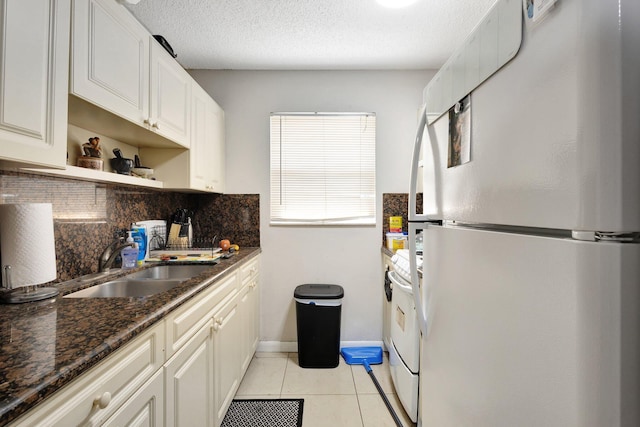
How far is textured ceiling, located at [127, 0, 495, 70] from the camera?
6.25ft

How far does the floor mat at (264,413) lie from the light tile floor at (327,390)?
0.17 ft

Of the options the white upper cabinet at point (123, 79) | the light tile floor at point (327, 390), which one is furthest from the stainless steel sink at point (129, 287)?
the light tile floor at point (327, 390)

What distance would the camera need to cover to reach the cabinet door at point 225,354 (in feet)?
5.09

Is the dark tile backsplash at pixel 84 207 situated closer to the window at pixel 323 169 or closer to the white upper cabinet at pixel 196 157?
the white upper cabinet at pixel 196 157

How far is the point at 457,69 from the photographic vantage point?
867 millimetres

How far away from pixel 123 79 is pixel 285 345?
91.5 inches

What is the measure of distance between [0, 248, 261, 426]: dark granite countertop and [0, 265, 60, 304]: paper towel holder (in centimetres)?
3

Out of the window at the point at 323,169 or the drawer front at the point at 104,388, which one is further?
the window at the point at 323,169

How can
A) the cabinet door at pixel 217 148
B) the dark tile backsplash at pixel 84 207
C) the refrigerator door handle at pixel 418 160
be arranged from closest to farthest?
the refrigerator door handle at pixel 418 160 → the dark tile backsplash at pixel 84 207 → the cabinet door at pixel 217 148

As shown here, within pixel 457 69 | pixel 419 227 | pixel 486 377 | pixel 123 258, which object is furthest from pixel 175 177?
pixel 486 377

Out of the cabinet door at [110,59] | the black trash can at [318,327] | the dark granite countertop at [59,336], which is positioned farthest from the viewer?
the black trash can at [318,327]

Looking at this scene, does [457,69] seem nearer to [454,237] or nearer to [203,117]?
[454,237]

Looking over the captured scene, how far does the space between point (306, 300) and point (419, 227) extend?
1.49 meters

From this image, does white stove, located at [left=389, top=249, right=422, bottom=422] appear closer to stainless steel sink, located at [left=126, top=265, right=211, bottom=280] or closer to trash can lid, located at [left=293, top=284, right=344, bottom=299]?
trash can lid, located at [left=293, top=284, right=344, bottom=299]
